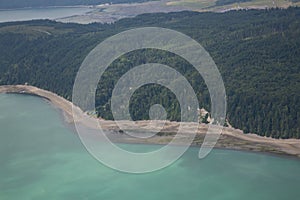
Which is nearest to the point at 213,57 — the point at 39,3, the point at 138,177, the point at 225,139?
the point at 225,139

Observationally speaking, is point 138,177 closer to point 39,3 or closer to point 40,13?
point 40,13

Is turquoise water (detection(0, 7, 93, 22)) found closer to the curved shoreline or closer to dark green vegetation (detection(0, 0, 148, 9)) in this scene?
dark green vegetation (detection(0, 0, 148, 9))

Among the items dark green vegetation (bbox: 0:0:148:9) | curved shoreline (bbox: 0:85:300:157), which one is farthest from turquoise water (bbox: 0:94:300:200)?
dark green vegetation (bbox: 0:0:148:9)

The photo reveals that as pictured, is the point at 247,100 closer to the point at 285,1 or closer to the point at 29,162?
the point at 29,162

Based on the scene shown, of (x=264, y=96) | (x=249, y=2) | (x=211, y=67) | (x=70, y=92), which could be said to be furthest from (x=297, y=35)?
(x=249, y=2)

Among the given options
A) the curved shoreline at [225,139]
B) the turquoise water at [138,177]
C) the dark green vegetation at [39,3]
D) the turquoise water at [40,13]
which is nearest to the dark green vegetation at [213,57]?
the curved shoreline at [225,139]
